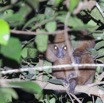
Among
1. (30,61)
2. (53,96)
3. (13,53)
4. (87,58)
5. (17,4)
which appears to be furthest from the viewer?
(53,96)

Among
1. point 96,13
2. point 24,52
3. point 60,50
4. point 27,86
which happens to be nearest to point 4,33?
point 27,86

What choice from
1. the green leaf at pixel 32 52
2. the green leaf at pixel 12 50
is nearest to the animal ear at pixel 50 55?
the green leaf at pixel 32 52

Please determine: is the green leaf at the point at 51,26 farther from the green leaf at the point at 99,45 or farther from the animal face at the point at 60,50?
the animal face at the point at 60,50

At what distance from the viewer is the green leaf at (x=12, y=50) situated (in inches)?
39.9

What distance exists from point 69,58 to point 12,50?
1920 millimetres

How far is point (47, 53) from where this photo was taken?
2.81 meters

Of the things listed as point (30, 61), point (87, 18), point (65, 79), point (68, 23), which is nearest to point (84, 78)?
point (65, 79)

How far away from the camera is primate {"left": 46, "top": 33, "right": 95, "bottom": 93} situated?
107 inches

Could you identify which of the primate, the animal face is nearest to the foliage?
the primate

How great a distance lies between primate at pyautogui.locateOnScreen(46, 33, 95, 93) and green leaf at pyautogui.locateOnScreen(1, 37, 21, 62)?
5.14 ft

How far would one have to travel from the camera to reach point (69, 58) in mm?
2928

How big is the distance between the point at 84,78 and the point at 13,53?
2.12m

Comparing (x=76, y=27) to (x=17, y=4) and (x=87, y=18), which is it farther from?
(x=87, y=18)

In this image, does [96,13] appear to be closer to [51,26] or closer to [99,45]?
[99,45]
